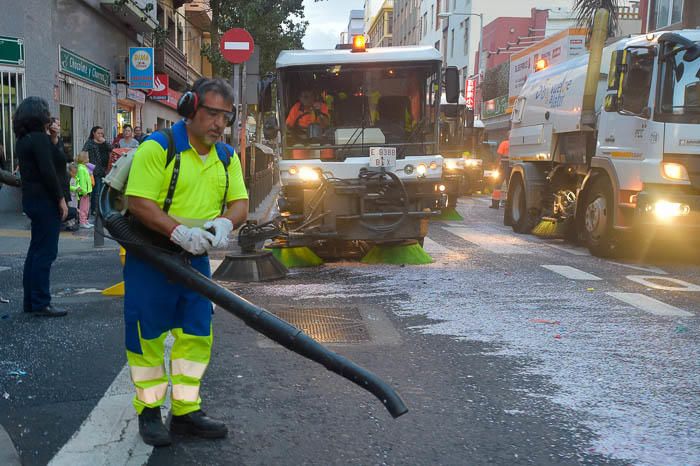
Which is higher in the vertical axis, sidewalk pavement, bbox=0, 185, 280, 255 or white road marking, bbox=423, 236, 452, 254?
white road marking, bbox=423, 236, 452, 254

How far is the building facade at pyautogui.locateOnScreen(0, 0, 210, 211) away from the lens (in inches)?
590

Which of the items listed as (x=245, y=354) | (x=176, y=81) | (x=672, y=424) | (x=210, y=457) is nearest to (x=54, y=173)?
(x=245, y=354)

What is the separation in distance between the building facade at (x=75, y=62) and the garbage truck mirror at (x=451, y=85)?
32.3 feet

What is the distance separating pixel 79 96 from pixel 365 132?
38.4 ft

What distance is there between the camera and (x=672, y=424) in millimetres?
3768

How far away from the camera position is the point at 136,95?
24.2 m

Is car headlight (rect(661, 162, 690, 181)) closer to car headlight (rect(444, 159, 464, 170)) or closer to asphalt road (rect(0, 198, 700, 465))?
asphalt road (rect(0, 198, 700, 465))

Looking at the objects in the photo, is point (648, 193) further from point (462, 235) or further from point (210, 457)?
point (210, 457)

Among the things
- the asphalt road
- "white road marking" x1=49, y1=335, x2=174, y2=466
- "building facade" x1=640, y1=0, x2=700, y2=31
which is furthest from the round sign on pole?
"building facade" x1=640, y1=0, x2=700, y2=31

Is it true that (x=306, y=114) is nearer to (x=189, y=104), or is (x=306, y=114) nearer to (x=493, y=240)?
(x=493, y=240)

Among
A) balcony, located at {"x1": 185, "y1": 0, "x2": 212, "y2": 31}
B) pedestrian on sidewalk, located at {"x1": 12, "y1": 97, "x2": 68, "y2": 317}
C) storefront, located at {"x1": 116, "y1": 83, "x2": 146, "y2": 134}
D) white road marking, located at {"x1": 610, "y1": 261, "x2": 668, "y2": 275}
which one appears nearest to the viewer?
pedestrian on sidewalk, located at {"x1": 12, "y1": 97, "x2": 68, "y2": 317}

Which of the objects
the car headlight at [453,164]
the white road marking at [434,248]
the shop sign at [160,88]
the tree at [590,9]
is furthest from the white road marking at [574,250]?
the shop sign at [160,88]

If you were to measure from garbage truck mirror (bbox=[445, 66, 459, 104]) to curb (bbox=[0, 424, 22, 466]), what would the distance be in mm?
7325

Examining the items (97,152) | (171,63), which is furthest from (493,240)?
(171,63)
